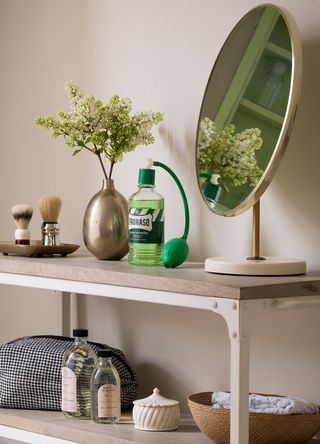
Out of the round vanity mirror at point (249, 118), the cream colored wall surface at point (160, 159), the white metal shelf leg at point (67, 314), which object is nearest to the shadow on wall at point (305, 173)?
the cream colored wall surface at point (160, 159)

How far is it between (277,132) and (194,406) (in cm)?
61

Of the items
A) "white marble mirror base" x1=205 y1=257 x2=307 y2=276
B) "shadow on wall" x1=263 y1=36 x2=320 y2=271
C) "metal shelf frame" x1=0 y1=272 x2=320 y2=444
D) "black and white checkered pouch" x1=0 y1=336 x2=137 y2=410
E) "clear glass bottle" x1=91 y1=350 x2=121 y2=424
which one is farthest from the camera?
"black and white checkered pouch" x1=0 y1=336 x2=137 y2=410

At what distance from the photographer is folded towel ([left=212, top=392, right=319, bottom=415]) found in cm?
200

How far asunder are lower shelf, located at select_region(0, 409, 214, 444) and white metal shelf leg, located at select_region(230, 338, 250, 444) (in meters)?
0.24

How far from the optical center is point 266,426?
196cm

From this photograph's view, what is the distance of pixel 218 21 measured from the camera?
7.61 feet

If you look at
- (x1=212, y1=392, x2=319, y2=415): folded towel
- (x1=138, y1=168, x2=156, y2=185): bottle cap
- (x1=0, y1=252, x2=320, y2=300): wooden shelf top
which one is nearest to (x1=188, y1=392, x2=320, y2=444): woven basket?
(x1=212, y1=392, x2=319, y2=415): folded towel

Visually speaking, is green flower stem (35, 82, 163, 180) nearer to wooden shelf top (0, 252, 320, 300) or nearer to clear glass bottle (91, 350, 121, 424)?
wooden shelf top (0, 252, 320, 300)

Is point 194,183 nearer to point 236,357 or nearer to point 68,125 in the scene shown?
point 68,125

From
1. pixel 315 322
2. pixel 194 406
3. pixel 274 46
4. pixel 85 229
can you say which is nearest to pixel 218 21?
pixel 274 46

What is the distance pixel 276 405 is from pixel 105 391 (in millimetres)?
436

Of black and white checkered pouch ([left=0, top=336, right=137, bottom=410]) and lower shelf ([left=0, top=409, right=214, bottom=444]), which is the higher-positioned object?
black and white checkered pouch ([left=0, top=336, right=137, bottom=410])

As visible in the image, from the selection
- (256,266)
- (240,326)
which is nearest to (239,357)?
(240,326)

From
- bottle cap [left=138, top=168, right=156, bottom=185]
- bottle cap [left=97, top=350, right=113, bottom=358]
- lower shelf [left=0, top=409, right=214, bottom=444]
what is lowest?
lower shelf [left=0, top=409, right=214, bottom=444]
